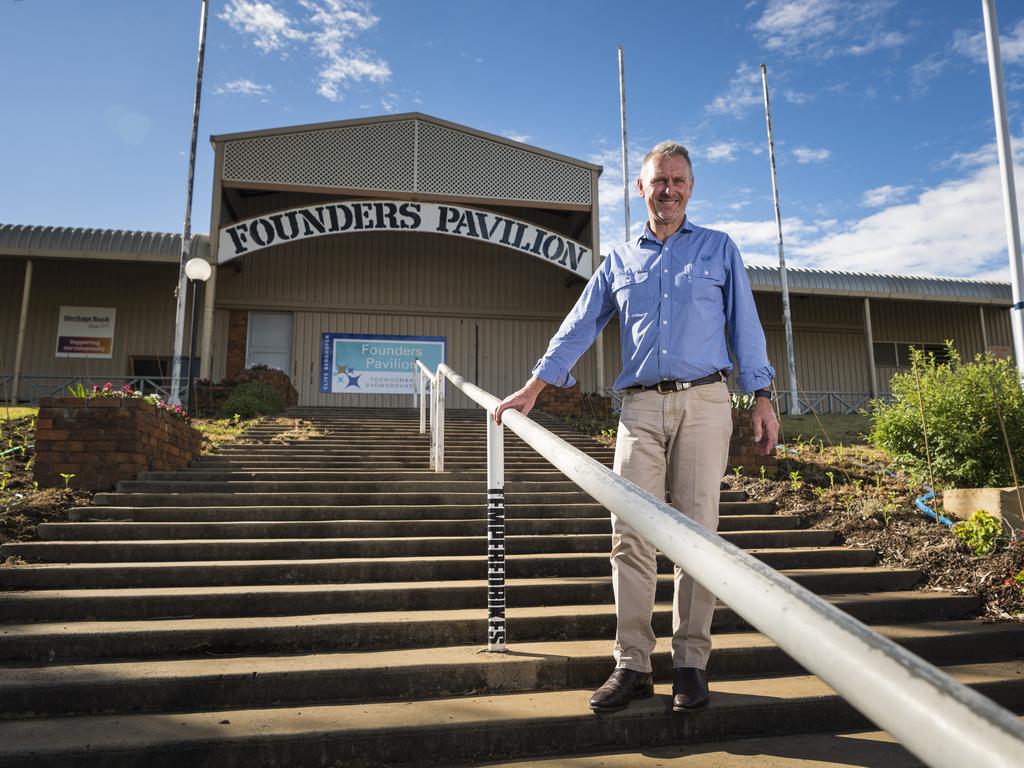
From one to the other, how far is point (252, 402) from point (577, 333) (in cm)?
862

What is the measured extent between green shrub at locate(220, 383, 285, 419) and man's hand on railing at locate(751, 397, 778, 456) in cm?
880

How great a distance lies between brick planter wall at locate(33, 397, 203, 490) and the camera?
5.29 meters

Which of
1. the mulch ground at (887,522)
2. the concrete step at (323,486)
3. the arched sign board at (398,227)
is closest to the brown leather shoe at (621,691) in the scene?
the mulch ground at (887,522)

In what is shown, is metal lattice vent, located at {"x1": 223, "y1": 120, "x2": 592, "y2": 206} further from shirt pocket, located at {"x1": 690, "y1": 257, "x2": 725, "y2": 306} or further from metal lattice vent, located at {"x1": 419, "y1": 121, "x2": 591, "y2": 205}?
shirt pocket, located at {"x1": 690, "y1": 257, "x2": 725, "y2": 306}

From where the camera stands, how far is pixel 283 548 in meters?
4.18

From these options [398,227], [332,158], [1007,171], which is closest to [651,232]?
[1007,171]

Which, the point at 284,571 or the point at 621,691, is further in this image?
the point at 284,571

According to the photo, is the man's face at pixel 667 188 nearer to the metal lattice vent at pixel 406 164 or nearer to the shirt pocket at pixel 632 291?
the shirt pocket at pixel 632 291

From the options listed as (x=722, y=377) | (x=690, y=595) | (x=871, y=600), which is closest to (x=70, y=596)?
(x=690, y=595)

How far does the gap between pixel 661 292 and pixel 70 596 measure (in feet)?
9.60

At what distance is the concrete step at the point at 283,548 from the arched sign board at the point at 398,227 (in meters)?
9.54

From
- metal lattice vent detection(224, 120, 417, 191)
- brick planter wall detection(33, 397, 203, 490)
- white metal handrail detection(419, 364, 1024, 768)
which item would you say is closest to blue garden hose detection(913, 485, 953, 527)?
white metal handrail detection(419, 364, 1024, 768)

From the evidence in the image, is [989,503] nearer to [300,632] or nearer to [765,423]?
[765,423]

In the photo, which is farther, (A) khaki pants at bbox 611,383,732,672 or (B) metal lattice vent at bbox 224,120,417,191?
(B) metal lattice vent at bbox 224,120,417,191
